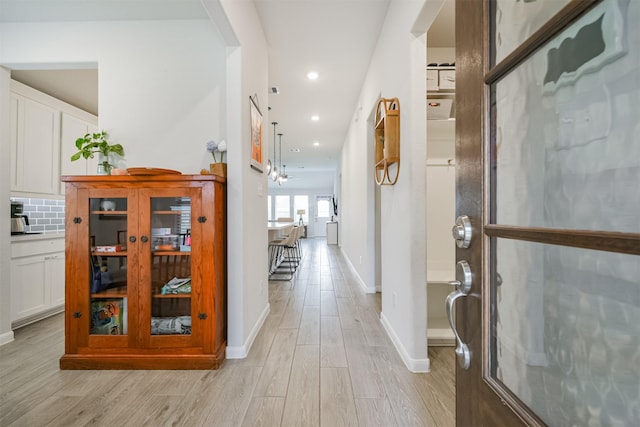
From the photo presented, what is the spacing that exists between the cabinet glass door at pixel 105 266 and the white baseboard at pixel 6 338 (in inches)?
46.3

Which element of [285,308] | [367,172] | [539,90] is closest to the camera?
[539,90]

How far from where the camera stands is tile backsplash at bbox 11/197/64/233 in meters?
3.32

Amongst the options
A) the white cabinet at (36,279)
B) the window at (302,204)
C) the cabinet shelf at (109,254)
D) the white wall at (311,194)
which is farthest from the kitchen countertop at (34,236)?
the window at (302,204)

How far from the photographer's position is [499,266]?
0.62 meters

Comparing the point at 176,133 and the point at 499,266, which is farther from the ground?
the point at 176,133

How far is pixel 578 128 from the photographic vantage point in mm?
446

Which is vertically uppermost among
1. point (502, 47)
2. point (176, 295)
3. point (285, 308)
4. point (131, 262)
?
point (502, 47)

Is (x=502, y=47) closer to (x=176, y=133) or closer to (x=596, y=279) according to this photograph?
(x=596, y=279)

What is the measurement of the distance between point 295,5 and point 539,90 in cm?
266

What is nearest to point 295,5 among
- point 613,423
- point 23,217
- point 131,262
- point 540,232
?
point 131,262

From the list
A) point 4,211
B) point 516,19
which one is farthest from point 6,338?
point 516,19

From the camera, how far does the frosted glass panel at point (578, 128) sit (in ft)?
1.24

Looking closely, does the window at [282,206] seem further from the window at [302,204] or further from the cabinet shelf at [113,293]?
the cabinet shelf at [113,293]

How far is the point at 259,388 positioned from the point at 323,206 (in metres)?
11.7
